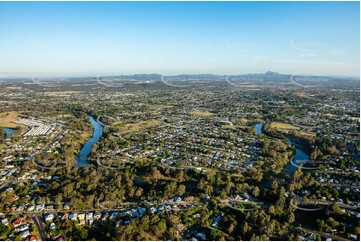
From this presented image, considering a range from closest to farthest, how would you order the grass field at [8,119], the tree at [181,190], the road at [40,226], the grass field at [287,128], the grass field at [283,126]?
the road at [40,226] → the tree at [181,190] → the grass field at [287,128] → the grass field at [283,126] → the grass field at [8,119]

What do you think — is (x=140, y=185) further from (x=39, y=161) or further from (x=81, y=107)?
(x=81, y=107)

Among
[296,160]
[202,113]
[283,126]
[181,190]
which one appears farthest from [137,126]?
[181,190]

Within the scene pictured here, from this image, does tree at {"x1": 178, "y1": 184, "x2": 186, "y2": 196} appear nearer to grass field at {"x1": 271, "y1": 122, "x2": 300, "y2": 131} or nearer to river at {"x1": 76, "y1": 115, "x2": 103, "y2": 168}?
river at {"x1": 76, "y1": 115, "x2": 103, "y2": 168}

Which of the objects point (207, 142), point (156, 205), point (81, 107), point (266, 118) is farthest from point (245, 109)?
point (156, 205)

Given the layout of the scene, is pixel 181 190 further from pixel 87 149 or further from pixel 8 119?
pixel 8 119

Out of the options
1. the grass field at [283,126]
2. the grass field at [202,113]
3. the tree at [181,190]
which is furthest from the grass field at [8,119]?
the grass field at [283,126]

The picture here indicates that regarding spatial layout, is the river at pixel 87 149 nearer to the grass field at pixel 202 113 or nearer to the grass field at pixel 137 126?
the grass field at pixel 137 126
